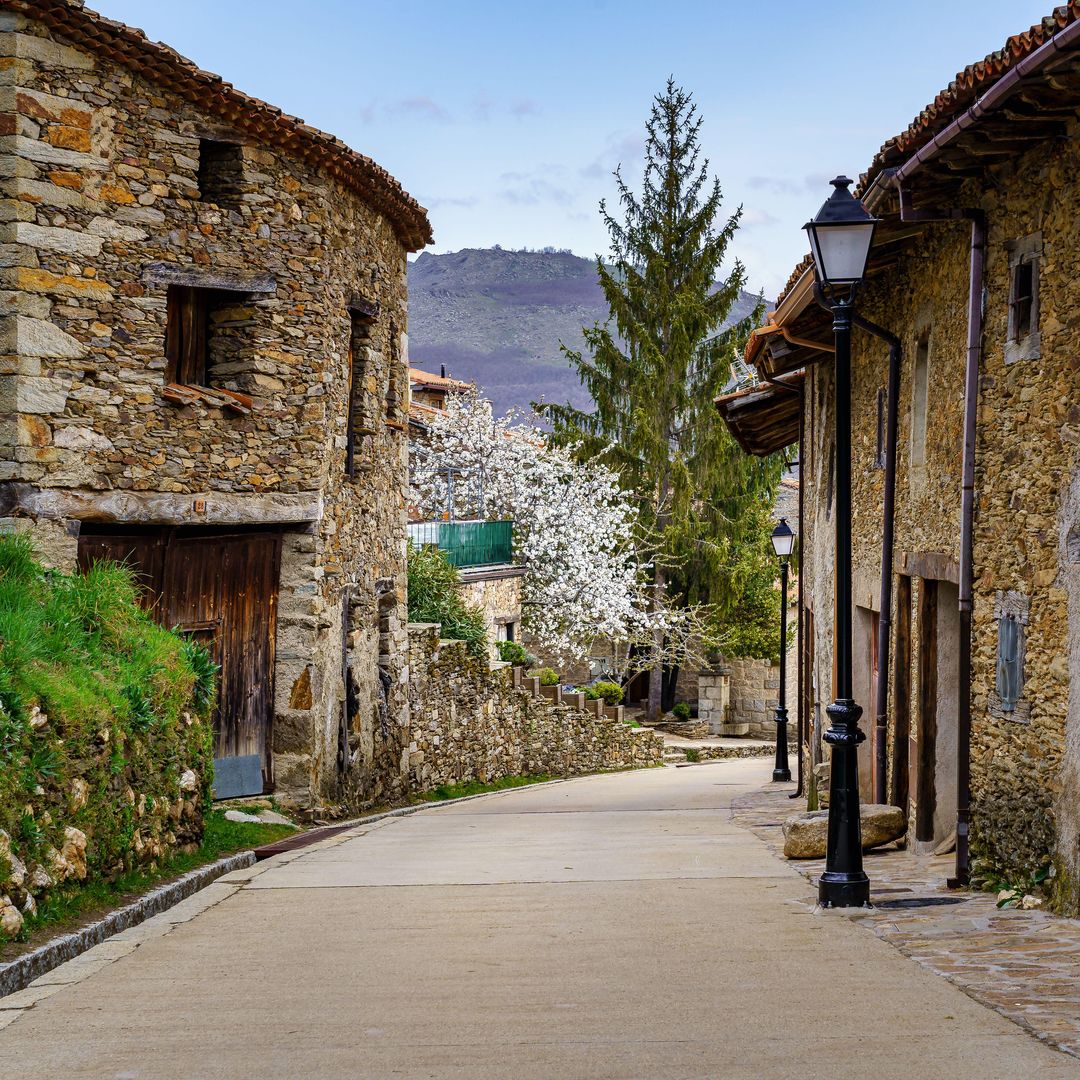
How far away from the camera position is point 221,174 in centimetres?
1227

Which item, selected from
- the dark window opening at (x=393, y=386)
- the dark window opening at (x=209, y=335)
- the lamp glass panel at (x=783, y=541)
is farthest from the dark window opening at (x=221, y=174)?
the lamp glass panel at (x=783, y=541)

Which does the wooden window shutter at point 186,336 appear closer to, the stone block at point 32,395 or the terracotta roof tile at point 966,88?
the stone block at point 32,395

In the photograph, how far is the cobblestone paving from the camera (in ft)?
16.4

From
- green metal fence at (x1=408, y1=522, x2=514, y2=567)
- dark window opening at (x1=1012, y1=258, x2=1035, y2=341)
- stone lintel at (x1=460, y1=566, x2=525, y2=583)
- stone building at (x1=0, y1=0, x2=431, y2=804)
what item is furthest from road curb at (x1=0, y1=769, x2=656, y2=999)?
stone lintel at (x1=460, y1=566, x2=525, y2=583)

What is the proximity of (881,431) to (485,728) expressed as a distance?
387 inches

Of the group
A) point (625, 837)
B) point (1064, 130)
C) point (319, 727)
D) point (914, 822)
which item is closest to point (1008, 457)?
point (1064, 130)

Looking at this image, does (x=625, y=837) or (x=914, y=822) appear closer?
(x=914, y=822)

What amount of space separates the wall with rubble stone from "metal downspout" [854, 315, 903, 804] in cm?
49

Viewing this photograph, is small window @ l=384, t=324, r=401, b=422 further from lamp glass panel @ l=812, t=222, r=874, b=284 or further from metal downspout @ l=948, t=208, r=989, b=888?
lamp glass panel @ l=812, t=222, r=874, b=284

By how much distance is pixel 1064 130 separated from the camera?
693cm

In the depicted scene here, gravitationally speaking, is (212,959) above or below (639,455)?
below

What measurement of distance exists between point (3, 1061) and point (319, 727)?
872cm

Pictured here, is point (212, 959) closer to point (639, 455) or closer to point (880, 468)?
point (880, 468)

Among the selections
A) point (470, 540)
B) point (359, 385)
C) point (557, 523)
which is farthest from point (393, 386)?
point (557, 523)
